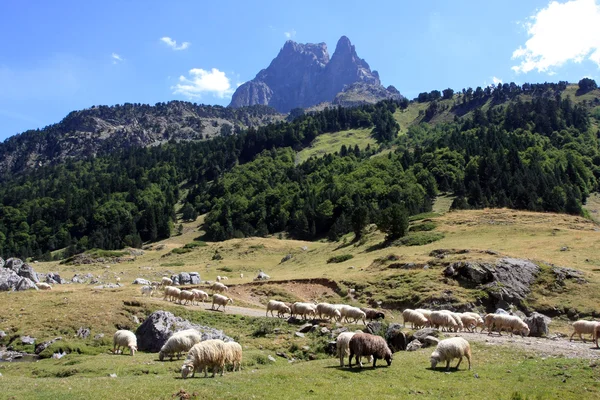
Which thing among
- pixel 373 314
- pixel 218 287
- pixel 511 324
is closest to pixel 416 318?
pixel 373 314

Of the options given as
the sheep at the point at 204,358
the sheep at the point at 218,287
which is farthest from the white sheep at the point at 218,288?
the sheep at the point at 204,358

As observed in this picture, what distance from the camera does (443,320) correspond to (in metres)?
30.4

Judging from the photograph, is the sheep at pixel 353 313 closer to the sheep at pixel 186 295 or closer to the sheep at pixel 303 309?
the sheep at pixel 303 309

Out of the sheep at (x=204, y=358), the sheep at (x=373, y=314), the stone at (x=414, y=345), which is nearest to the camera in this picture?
the sheep at (x=204, y=358)

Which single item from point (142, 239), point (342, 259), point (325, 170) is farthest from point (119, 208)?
point (342, 259)

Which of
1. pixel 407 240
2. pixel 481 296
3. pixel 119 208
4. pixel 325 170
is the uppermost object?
pixel 325 170

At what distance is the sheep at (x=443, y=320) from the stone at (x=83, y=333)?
23210 mm

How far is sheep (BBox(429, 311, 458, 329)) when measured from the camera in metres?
30.2

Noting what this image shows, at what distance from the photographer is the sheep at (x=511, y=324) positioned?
29000 millimetres

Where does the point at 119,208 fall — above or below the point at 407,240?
above

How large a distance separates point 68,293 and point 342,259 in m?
39.1

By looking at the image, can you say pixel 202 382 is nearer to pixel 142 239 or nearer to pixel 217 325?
pixel 217 325

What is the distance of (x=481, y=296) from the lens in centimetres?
4088

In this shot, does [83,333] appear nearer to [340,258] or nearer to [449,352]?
[449,352]
